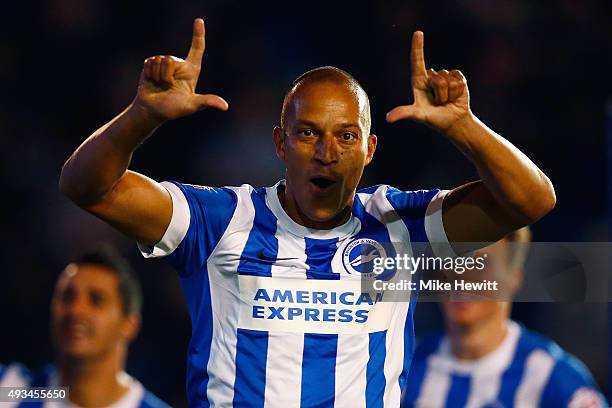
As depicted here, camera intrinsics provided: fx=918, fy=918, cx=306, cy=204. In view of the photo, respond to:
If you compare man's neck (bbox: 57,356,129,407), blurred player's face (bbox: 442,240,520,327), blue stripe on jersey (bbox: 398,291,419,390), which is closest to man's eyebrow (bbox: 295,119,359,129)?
blue stripe on jersey (bbox: 398,291,419,390)

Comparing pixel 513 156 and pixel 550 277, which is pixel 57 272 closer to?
pixel 550 277

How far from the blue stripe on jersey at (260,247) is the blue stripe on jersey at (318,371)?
0.74 ft

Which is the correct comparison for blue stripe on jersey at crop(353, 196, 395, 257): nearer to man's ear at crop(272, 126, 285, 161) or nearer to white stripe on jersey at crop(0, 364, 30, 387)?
man's ear at crop(272, 126, 285, 161)

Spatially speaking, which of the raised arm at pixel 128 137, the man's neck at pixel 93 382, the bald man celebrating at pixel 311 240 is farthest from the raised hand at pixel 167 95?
the man's neck at pixel 93 382

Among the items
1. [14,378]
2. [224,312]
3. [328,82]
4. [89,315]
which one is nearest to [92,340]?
[89,315]

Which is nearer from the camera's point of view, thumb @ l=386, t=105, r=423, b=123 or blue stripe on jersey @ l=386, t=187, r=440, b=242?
thumb @ l=386, t=105, r=423, b=123

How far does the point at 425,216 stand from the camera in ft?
8.47

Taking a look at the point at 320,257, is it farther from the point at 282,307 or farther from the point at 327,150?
the point at 327,150

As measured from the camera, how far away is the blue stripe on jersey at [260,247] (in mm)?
2512

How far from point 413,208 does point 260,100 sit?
2.76 metres

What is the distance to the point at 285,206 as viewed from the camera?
2648 millimetres

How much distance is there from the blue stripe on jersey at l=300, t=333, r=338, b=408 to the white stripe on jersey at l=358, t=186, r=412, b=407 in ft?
0.53

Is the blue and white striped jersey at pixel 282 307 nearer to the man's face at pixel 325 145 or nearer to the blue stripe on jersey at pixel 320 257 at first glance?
the blue stripe on jersey at pixel 320 257

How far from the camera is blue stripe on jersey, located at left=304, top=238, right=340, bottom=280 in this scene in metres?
2.54
